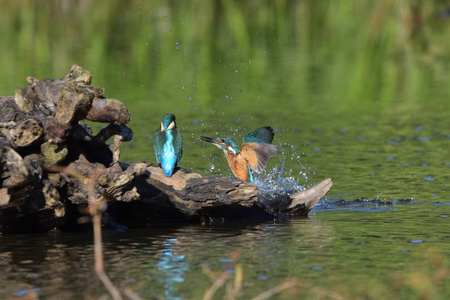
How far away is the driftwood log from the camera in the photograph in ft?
26.0

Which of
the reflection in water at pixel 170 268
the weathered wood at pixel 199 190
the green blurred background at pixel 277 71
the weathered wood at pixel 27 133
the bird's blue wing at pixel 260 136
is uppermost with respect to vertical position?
the green blurred background at pixel 277 71

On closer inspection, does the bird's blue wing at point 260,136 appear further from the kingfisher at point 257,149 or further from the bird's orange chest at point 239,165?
the bird's orange chest at point 239,165

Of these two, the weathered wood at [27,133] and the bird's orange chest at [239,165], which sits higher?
the weathered wood at [27,133]

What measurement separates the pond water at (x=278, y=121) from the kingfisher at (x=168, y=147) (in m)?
→ 0.62

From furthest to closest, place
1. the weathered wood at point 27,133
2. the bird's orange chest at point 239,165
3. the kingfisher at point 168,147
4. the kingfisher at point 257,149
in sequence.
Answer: the bird's orange chest at point 239,165, the kingfisher at point 257,149, the kingfisher at point 168,147, the weathered wood at point 27,133

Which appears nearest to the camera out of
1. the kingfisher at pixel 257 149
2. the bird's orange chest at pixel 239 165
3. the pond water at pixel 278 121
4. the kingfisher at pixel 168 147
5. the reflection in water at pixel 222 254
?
the reflection in water at pixel 222 254

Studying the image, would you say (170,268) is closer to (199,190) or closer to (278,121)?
(199,190)

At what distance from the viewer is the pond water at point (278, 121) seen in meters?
7.12

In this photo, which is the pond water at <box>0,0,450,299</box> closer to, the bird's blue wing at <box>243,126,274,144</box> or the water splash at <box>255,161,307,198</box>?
the water splash at <box>255,161,307,198</box>

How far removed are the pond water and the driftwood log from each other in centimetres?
25

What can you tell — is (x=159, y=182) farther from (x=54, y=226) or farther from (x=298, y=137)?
(x=298, y=137)

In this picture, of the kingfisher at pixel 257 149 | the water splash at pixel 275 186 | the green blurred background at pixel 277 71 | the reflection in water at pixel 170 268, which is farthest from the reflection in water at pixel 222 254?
the green blurred background at pixel 277 71

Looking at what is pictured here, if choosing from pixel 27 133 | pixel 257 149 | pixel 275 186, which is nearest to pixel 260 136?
pixel 257 149

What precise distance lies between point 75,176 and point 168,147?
1.30 metres
